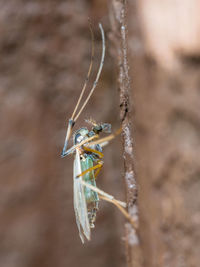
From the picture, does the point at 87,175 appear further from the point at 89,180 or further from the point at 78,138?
the point at 78,138

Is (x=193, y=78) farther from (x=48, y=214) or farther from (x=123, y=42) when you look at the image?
(x=48, y=214)

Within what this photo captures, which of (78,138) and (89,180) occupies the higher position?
(78,138)

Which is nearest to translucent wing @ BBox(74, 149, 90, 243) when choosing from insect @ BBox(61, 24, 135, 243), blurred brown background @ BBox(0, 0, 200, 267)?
insect @ BBox(61, 24, 135, 243)

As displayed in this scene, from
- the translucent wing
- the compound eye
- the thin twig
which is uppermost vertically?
the thin twig

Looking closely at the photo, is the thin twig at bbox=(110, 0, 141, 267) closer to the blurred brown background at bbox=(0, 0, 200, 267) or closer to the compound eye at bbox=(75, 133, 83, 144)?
the blurred brown background at bbox=(0, 0, 200, 267)

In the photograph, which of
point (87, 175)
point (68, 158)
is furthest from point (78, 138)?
point (68, 158)

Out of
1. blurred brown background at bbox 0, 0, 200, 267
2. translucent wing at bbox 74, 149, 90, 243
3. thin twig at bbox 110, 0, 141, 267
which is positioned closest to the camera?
thin twig at bbox 110, 0, 141, 267

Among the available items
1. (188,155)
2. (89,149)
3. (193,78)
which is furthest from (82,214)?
(193,78)

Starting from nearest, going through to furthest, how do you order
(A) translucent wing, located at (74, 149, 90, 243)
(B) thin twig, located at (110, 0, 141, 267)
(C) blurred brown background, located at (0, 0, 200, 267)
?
(B) thin twig, located at (110, 0, 141, 267) → (C) blurred brown background, located at (0, 0, 200, 267) → (A) translucent wing, located at (74, 149, 90, 243)

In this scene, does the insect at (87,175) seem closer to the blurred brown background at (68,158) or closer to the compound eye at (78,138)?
the compound eye at (78,138)
